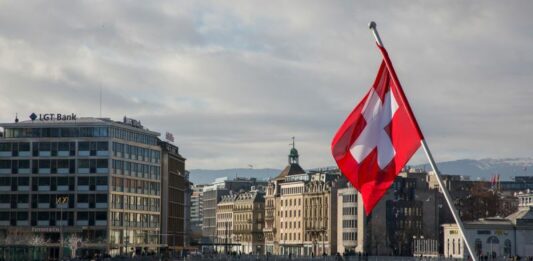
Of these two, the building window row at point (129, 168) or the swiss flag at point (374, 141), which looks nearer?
the swiss flag at point (374, 141)

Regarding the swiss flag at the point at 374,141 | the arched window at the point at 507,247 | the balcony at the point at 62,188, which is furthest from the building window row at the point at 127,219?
the swiss flag at the point at 374,141

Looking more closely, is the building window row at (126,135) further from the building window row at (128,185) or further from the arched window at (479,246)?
the arched window at (479,246)

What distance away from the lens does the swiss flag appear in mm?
32750

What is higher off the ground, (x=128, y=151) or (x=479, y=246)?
(x=128, y=151)

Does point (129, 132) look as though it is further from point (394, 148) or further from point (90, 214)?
point (394, 148)

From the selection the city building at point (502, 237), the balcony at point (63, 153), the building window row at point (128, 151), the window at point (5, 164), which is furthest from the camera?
the building window row at point (128, 151)

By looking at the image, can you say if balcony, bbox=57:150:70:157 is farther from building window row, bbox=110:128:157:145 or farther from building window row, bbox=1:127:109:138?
building window row, bbox=110:128:157:145

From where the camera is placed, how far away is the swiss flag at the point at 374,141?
107ft

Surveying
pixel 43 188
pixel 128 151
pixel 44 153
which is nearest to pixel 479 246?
pixel 128 151

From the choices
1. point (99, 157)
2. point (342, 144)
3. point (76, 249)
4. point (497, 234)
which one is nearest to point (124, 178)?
point (99, 157)

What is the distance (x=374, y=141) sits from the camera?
3319 cm

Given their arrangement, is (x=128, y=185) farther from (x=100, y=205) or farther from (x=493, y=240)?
(x=493, y=240)

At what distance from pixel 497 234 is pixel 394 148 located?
16170 centimetres

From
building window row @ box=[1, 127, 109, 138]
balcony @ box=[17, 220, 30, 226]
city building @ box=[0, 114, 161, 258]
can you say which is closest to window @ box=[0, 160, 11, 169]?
city building @ box=[0, 114, 161, 258]
